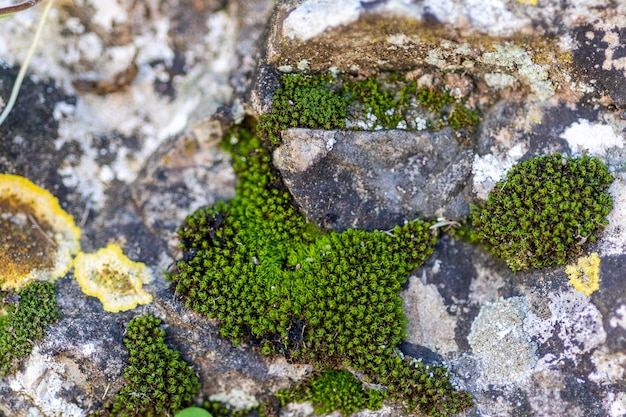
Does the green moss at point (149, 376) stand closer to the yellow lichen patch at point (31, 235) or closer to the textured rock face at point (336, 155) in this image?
the textured rock face at point (336, 155)

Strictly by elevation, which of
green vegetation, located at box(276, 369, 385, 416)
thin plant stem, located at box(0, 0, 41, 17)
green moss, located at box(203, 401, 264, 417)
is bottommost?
green moss, located at box(203, 401, 264, 417)

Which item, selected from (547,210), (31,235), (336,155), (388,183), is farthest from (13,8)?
(547,210)

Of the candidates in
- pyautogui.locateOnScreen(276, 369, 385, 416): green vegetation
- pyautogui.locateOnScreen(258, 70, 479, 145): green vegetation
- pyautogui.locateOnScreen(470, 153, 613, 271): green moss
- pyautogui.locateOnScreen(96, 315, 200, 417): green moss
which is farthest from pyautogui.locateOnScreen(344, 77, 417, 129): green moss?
pyautogui.locateOnScreen(96, 315, 200, 417): green moss

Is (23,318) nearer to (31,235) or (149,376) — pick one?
(31,235)

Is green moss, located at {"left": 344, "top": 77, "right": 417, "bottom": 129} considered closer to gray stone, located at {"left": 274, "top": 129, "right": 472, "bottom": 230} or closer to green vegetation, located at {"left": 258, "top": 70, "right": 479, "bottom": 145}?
green vegetation, located at {"left": 258, "top": 70, "right": 479, "bottom": 145}

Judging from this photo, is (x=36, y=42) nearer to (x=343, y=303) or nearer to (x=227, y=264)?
(x=227, y=264)

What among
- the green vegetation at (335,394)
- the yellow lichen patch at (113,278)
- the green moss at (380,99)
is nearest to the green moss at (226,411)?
the green vegetation at (335,394)
